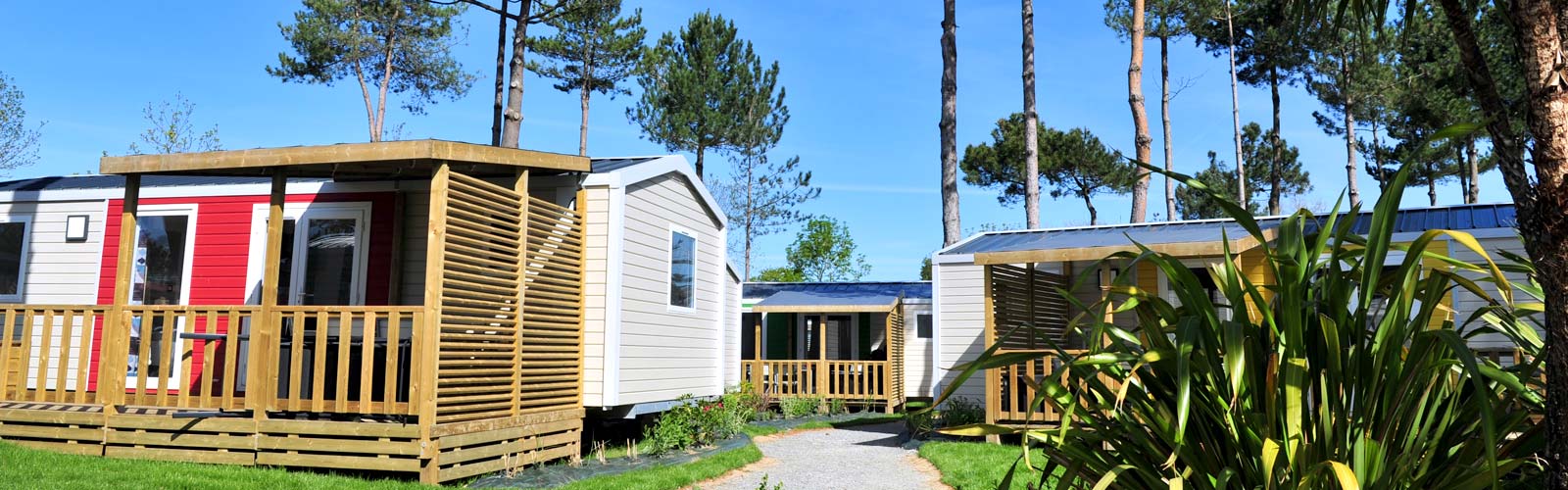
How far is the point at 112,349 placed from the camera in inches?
329

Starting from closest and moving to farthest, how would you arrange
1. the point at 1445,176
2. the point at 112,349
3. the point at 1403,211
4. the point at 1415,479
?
the point at 1415,479, the point at 112,349, the point at 1403,211, the point at 1445,176

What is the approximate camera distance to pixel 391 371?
7.56 metres

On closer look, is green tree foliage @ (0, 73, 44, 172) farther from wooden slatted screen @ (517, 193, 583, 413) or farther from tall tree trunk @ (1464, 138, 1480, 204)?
tall tree trunk @ (1464, 138, 1480, 204)

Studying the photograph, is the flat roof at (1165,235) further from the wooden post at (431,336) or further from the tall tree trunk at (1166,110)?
the tall tree trunk at (1166,110)

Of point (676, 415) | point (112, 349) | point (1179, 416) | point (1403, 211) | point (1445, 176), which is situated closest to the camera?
point (1179, 416)

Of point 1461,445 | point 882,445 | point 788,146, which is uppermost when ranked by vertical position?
point 788,146

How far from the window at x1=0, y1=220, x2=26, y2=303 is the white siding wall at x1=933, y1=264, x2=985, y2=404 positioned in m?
10.5

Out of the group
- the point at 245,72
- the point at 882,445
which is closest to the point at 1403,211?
the point at 882,445

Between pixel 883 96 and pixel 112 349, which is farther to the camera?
pixel 883 96

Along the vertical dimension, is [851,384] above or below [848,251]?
below

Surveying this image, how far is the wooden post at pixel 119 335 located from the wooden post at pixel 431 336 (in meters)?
2.79

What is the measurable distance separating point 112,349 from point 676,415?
191 inches

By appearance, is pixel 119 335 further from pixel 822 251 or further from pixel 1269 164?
pixel 822 251

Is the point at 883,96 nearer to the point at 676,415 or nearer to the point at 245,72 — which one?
the point at 245,72
